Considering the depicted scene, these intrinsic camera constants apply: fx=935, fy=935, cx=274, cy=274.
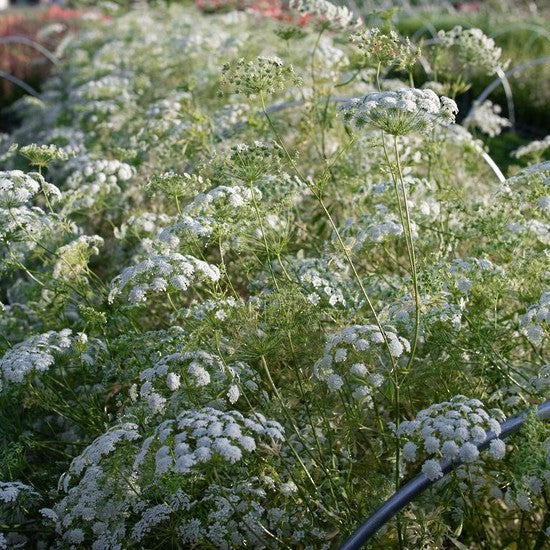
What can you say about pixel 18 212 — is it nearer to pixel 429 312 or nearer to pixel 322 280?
pixel 322 280

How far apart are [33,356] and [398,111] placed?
1.73 meters

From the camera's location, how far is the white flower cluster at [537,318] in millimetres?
3227

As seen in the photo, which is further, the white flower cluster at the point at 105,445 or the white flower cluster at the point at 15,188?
the white flower cluster at the point at 15,188

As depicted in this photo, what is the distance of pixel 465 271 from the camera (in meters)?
3.67

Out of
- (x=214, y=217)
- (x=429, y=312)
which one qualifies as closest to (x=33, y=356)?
(x=214, y=217)

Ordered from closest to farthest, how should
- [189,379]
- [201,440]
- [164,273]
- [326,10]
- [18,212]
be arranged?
[201,440] < [164,273] < [189,379] < [18,212] < [326,10]

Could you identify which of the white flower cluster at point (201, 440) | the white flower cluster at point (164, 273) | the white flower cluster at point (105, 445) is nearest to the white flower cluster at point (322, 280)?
the white flower cluster at point (164, 273)

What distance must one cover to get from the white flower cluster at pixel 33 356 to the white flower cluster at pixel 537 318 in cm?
175

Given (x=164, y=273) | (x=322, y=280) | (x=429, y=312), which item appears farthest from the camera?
(x=322, y=280)

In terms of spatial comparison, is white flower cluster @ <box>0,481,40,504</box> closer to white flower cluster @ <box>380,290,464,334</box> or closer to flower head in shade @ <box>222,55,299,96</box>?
white flower cluster @ <box>380,290,464,334</box>

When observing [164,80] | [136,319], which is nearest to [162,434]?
[136,319]

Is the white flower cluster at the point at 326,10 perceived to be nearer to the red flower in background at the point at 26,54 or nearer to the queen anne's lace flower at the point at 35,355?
the queen anne's lace flower at the point at 35,355

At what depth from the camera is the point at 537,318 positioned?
322cm

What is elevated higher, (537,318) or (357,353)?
(537,318)
